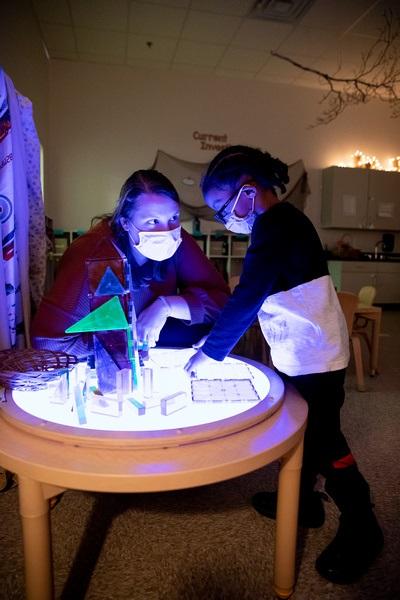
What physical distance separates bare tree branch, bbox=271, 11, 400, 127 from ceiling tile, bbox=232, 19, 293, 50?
243 millimetres

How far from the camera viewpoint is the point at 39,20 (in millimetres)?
3842

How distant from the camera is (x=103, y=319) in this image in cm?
72

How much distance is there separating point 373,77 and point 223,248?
300cm

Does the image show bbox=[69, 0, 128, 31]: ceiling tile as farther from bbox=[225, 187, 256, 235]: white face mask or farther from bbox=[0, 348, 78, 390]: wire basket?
bbox=[0, 348, 78, 390]: wire basket

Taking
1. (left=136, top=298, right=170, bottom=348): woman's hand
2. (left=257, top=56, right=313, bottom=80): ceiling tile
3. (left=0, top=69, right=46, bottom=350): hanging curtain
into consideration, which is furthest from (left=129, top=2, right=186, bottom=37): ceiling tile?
(left=136, top=298, right=170, bottom=348): woman's hand

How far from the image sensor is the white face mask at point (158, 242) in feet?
3.30

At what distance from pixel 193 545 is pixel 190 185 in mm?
4472

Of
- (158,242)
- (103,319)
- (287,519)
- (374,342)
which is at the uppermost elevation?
(158,242)

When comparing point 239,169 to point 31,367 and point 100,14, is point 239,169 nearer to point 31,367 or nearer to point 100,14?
point 31,367

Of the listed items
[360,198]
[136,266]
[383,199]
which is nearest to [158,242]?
[136,266]

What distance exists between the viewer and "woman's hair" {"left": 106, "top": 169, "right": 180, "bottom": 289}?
1.04 metres

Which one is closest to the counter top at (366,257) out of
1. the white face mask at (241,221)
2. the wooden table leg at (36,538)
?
the white face mask at (241,221)

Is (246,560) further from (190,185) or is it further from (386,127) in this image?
(386,127)

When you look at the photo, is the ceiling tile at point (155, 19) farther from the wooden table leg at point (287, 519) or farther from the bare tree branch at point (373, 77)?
the wooden table leg at point (287, 519)
